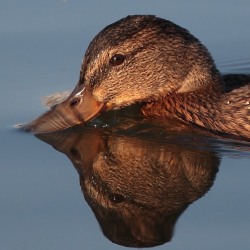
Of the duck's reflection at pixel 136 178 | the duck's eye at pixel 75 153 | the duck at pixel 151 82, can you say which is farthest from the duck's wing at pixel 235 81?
the duck's eye at pixel 75 153

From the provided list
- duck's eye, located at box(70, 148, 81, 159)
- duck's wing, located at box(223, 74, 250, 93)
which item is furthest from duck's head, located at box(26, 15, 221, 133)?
duck's eye, located at box(70, 148, 81, 159)

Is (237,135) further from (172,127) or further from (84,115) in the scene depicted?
(84,115)

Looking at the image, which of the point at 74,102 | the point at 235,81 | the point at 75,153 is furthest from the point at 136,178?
the point at 235,81

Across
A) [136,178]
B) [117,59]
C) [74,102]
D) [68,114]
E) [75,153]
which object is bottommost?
[136,178]

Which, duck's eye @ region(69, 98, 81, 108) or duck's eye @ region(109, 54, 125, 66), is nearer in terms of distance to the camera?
duck's eye @ region(109, 54, 125, 66)

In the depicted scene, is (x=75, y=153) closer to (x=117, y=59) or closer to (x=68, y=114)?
(x=68, y=114)

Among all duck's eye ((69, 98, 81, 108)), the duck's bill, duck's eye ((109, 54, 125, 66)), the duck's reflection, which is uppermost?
duck's eye ((109, 54, 125, 66))

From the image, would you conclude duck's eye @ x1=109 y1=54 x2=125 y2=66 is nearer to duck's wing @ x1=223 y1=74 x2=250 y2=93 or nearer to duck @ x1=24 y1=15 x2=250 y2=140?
duck @ x1=24 y1=15 x2=250 y2=140
